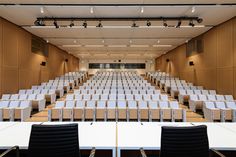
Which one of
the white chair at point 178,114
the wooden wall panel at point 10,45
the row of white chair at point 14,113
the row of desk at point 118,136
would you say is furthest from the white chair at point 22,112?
the white chair at point 178,114

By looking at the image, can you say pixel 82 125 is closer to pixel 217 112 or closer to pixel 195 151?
pixel 195 151

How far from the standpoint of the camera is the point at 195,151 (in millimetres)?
1638

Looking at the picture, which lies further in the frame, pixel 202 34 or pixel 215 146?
pixel 202 34

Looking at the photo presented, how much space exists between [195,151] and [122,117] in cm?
384

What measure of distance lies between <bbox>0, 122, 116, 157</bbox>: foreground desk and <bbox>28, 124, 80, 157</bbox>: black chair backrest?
0.31 metres

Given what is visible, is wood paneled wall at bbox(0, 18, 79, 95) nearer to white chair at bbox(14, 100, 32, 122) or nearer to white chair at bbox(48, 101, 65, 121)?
white chair at bbox(14, 100, 32, 122)

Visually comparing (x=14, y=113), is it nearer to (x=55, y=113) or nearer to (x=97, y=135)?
(x=55, y=113)

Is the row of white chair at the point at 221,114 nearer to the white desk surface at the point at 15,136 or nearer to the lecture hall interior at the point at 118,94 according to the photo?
the lecture hall interior at the point at 118,94

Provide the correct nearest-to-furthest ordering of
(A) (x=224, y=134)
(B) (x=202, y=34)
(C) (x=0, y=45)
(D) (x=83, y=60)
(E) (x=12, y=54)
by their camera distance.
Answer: (A) (x=224, y=134)
(C) (x=0, y=45)
(E) (x=12, y=54)
(B) (x=202, y=34)
(D) (x=83, y=60)

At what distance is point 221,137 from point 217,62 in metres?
7.51

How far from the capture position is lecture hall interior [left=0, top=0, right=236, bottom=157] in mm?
1689

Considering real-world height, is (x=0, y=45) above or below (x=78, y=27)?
below

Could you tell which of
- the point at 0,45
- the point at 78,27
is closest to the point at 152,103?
the point at 78,27

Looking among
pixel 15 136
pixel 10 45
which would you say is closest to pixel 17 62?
pixel 10 45
